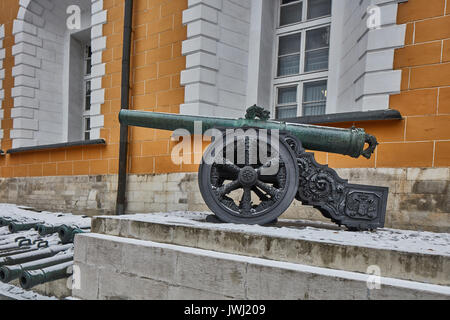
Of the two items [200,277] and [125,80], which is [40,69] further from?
[200,277]

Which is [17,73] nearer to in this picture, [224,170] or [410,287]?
[224,170]

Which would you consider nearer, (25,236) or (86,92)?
(25,236)

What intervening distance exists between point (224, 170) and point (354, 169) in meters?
2.06

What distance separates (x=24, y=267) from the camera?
296 cm

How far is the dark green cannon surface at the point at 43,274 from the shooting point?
277 centimetres

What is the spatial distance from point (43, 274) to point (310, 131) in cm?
281

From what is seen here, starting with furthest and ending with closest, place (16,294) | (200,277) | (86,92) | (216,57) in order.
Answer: (86,92) → (216,57) → (16,294) → (200,277)

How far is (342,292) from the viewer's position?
5.76ft

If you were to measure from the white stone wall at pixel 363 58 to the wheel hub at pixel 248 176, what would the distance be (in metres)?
2.19

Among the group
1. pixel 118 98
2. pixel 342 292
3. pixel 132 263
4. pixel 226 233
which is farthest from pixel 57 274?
pixel 118 98

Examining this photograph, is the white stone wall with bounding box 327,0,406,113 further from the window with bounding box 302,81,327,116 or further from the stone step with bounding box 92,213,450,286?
the stone step with bounding box 92,213,450,286

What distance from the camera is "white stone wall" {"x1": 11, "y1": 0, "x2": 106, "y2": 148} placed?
27.0ft

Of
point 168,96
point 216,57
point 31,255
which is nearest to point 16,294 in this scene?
point 31,255
